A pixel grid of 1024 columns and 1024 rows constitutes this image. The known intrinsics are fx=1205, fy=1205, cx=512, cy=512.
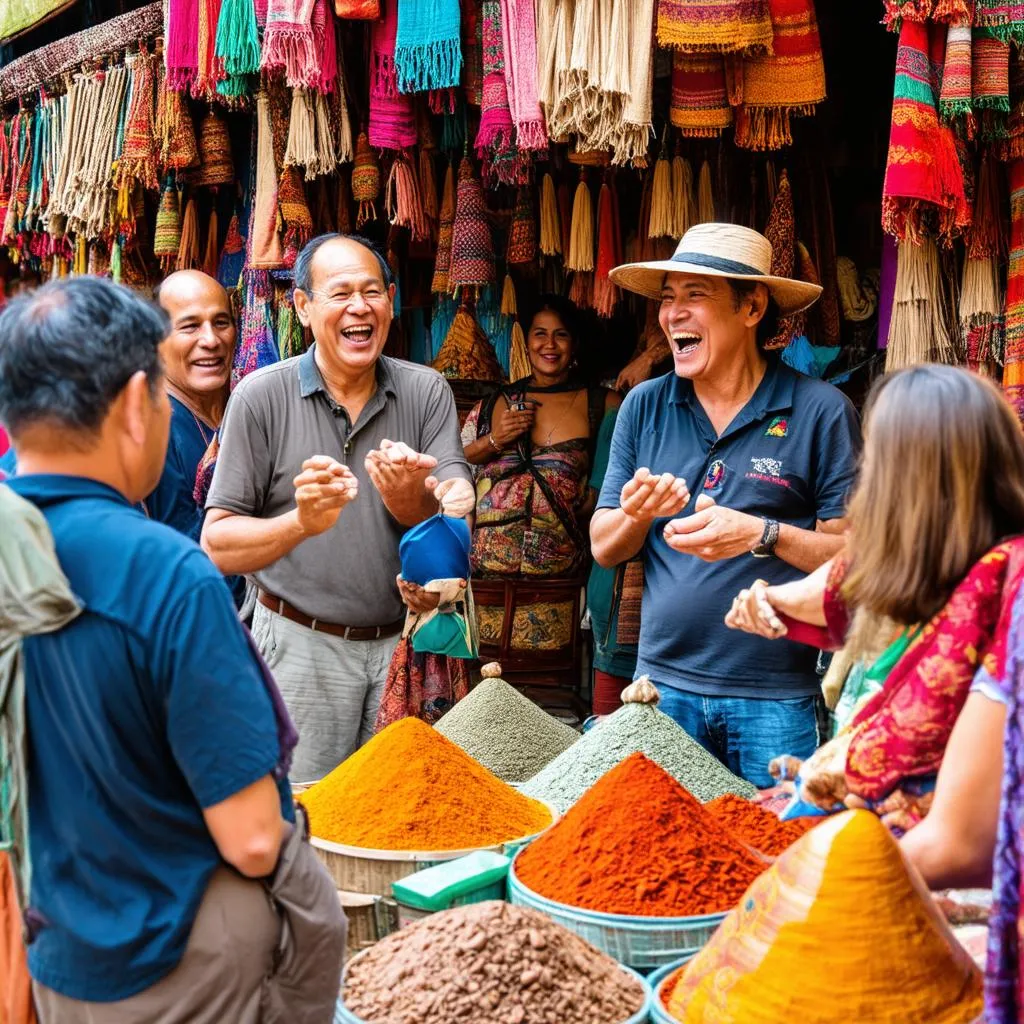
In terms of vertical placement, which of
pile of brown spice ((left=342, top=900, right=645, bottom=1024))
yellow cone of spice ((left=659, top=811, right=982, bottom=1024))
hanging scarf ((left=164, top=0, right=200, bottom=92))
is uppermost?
hanging scarf ((left=164, top=0, right=200, bottom=92))

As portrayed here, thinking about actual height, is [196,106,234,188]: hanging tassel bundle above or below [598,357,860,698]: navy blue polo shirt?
above

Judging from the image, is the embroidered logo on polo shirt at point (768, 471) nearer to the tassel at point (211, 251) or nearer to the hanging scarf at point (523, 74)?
the hanging scarf at point (523, 74)

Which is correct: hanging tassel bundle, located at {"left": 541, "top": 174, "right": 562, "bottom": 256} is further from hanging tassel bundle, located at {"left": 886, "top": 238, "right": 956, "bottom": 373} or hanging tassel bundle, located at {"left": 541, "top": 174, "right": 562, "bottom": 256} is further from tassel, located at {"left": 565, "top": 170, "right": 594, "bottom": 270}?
hanging tassel bundle, located at {"left": 886, "top": 238, "right": 956, "bottom": 373}

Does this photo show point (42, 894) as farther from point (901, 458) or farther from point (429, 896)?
point (901, 458)

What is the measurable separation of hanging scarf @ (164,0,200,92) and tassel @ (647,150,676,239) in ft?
4.69

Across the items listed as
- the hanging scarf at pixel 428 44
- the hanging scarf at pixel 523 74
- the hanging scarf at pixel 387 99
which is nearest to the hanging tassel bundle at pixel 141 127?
the hanging scarf at pixel 387 99

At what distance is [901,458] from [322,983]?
0.84 meters

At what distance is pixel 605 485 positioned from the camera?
260cm

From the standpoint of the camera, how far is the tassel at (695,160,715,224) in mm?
3633

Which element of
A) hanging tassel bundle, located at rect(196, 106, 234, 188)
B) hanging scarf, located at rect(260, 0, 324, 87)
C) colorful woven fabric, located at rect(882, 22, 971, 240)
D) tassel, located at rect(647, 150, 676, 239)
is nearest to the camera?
colorful woven fabric, located at rect(882, 22, 971, 240)

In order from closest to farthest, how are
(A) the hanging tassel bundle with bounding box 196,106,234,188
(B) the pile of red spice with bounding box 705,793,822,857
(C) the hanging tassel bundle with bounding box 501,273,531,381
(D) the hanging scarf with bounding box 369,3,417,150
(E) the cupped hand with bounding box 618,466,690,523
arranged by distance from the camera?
1. (B) the pile of red spice with bounding box 705,793,822,857
2. (E) the cupped hand with bounding box 618,466,690,523
3. (D) the hanging scarf with bounding box 369,3,417,150
4. (A) the hanging tassel bundle with bounding box 196,106,234,188
5. (C) the hanging tassel bundle with bounding box 501,273,531,381


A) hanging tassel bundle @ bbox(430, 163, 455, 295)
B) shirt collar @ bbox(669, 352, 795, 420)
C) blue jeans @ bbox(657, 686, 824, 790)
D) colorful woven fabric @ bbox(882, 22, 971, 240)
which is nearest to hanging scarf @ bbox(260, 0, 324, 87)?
hanging tassel bundle @ bbox(430, 163, 455, 295)

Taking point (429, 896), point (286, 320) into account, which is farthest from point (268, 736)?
point (286, 320)

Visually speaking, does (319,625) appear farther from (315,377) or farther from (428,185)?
(428,185)
